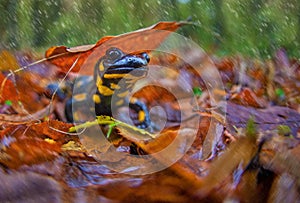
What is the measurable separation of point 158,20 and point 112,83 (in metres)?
1.03

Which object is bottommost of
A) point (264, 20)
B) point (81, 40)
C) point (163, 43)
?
point (264, 20)

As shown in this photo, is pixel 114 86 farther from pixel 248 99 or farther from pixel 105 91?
pixel 248 99

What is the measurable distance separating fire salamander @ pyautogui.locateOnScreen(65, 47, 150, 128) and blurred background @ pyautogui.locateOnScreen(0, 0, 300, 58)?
0.81 meters

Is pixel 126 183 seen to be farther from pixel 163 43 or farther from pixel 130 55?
pixel 163 43

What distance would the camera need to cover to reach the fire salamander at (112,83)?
56.9 inches

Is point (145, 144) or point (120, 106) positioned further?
point (120, 106)

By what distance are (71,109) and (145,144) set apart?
1.88 ft

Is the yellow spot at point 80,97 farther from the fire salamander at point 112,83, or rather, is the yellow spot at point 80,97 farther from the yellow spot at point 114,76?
the yellow spot at point 114,76

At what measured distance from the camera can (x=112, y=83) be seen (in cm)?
151

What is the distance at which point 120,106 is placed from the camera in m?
1.49

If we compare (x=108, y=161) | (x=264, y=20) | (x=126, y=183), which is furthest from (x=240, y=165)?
(x=264, y=20)

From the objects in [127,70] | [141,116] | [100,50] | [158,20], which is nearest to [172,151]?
[141,116]

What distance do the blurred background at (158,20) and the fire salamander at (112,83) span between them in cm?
81

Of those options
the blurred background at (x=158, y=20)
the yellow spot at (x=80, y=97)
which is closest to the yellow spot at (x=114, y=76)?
the yellow spot at (x=80, y=97)
